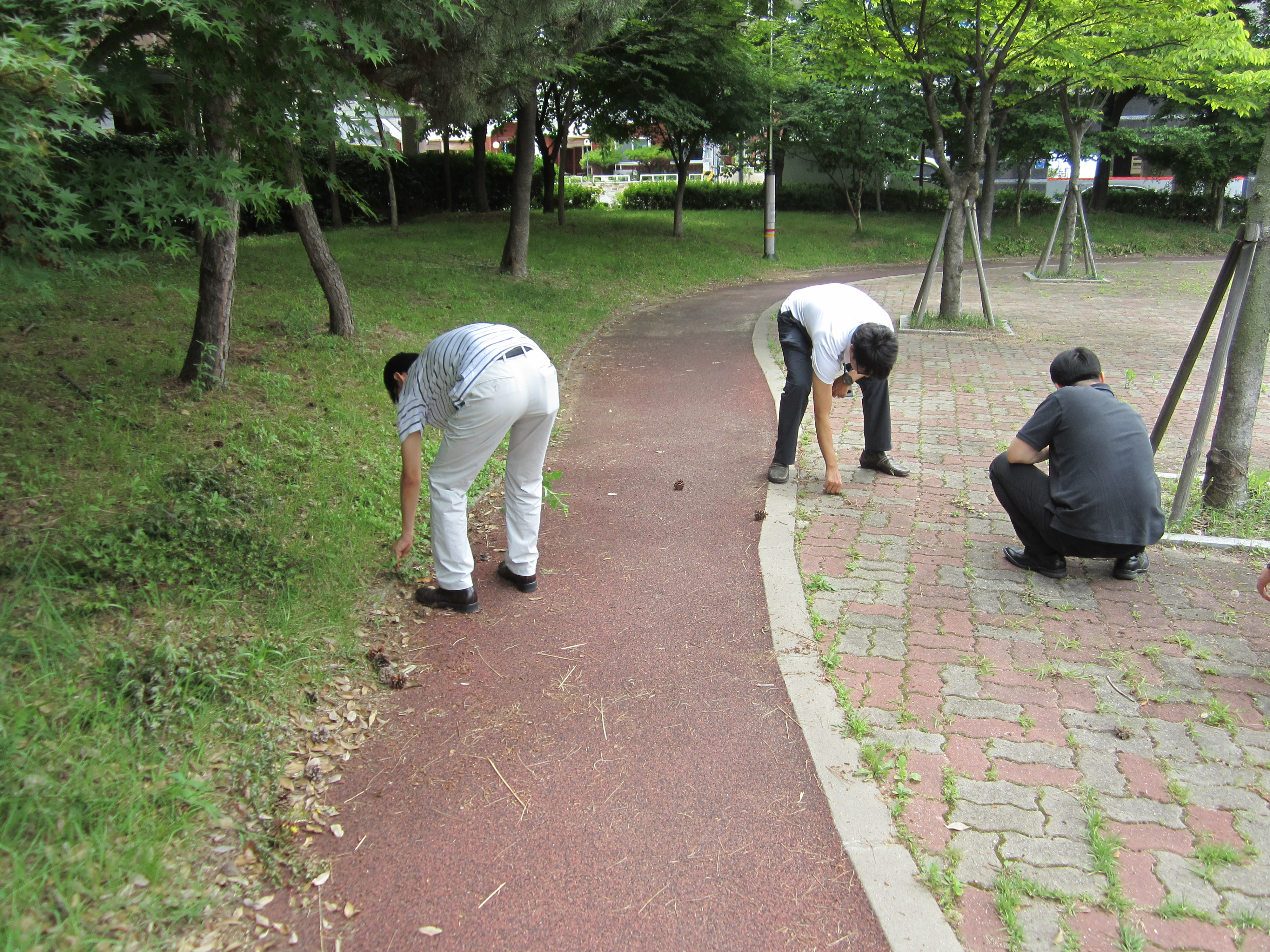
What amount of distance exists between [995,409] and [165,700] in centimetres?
751

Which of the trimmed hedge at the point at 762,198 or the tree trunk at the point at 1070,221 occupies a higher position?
the trimmed hedge at the point at 762,198

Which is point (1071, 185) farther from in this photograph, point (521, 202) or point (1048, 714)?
point (1048, 714)

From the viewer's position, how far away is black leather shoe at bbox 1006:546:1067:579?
4906 mm

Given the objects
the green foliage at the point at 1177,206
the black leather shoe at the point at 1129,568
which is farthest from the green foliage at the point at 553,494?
the green foliage at the point at 1177,206

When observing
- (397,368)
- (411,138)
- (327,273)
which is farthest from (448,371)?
(411,138)

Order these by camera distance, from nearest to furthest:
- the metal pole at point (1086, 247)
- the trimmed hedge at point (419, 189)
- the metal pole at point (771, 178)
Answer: the metal pole at point (1086, 247) < the trimmed hedge at point (419, 189) < the metal pole at point (771, 178)

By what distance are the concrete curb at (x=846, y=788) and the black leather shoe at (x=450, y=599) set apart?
4.99 ft

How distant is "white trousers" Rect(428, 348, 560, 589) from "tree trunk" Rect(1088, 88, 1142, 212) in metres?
25.6

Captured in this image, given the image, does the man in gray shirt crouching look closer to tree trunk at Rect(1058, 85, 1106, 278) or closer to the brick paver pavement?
the brick paver pavement

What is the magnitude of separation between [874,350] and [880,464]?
1.45 m

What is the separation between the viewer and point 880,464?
21.8 ft

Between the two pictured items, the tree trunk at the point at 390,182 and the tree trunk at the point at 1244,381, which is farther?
the tree trunk at the point at 1244,381

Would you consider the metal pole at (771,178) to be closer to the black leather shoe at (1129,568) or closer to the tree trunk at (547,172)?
the tree trunk at (547,172)

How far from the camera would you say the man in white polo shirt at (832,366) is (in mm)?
5504
